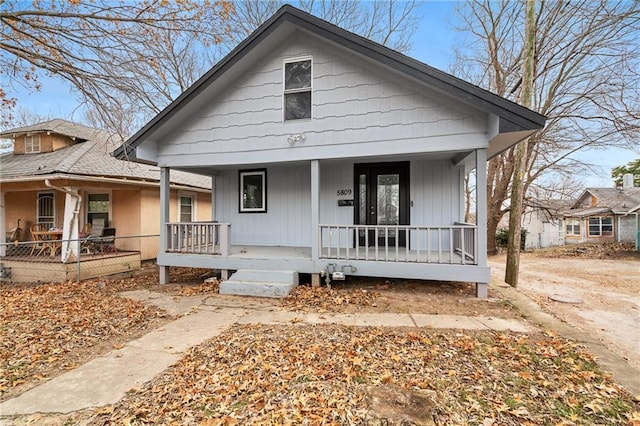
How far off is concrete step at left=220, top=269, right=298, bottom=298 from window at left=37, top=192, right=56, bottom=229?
30.6ft

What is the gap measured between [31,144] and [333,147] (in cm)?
1276

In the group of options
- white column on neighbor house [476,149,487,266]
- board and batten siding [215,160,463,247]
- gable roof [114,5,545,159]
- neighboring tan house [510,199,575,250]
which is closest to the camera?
gable roof [114,5,545,159]

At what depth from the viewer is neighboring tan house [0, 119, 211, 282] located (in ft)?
30.3

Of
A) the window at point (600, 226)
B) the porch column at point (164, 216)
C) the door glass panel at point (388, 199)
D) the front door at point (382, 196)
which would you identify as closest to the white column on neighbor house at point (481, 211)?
the front door at point (382, 196)

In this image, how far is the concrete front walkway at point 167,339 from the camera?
2.85 metres

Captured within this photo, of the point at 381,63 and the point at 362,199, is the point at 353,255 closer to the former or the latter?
the point at 362,199

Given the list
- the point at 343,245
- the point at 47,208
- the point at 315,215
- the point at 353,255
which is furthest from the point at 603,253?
the point at 47,208

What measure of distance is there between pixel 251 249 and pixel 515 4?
1581 centimetres

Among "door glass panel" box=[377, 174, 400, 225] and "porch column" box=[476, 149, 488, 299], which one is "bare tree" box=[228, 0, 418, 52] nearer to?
"door glass panel" box=[377, 174, 400, 225]

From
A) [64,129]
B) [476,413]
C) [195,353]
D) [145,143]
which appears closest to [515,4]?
[145,143]

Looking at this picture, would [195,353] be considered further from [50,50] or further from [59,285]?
[50,50]

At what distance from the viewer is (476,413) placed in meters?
2.47

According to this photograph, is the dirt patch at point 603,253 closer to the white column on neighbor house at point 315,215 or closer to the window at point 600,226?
the window at point 600,226

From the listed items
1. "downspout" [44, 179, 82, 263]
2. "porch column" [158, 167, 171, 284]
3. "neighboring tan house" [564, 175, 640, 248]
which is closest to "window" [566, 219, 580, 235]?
"neighboring tan house" [564, 175, 640, 248]
